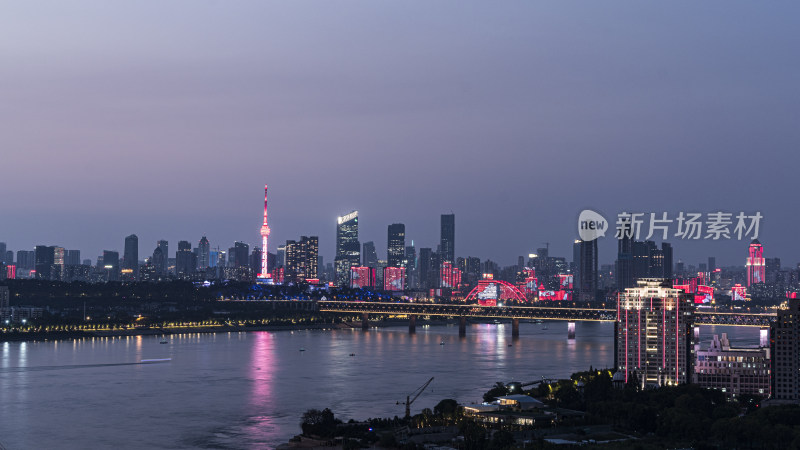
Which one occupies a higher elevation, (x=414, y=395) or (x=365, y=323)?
(x=365, y=323)

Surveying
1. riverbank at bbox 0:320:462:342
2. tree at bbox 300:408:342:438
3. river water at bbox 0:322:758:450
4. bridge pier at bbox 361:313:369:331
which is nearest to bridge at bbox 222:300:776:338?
bridge pier at bbox 361:313:369:331

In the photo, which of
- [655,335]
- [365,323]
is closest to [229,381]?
[655,335]

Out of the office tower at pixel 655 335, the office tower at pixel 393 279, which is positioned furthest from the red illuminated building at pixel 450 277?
the office tower at pixel 655 335

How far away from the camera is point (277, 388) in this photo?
43.3 m

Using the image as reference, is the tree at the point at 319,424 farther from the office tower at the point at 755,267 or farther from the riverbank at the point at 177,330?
the office tower at the point at 755,267

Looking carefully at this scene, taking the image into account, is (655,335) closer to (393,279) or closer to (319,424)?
(319,424)

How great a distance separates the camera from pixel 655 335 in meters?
43.3

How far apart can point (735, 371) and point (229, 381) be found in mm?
21056

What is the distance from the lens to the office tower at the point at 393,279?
165 meters

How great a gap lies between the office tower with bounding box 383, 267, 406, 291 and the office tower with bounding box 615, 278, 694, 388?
396 feet

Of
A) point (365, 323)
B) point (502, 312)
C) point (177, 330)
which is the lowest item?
point (177, 330)

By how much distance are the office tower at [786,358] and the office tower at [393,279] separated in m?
125

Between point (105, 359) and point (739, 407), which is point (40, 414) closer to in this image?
point (105, 359)

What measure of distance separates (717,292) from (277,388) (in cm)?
12283
